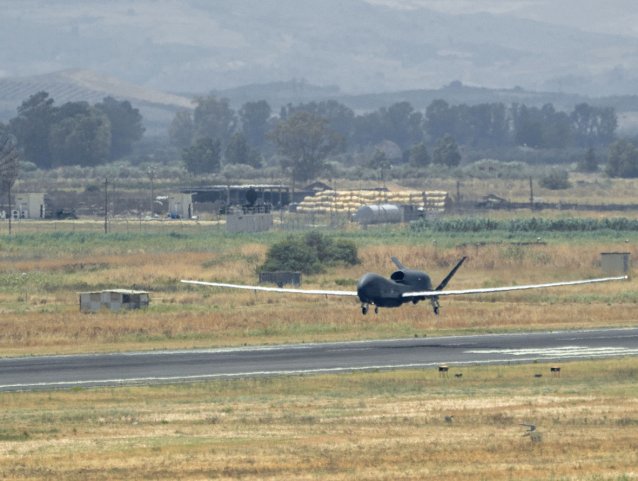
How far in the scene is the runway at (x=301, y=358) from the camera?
57.8m

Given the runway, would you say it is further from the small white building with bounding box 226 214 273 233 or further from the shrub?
the small white building with bounding box 226 214 273 233

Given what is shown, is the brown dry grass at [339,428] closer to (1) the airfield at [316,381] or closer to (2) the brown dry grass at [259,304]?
(1) the airfield at [316,381]

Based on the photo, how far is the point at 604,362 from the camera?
198ft

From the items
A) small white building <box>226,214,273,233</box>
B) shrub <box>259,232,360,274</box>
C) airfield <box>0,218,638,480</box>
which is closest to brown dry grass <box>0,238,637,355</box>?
airfield <box>0,218,638,480</box>

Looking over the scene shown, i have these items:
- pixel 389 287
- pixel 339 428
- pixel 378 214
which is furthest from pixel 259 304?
pixel 378 214

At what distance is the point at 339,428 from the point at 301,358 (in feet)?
68.8

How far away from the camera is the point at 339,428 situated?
43062mm

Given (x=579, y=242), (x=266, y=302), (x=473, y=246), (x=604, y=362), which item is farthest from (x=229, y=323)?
(x=579, y=242)

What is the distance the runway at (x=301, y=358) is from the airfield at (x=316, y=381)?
13cm

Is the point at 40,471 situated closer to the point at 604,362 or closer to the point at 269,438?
the point at 269,438

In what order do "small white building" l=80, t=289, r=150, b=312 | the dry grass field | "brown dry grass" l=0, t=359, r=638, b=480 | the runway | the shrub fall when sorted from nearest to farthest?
"brown dry grass" l=0, t=359, r=638, b=480 < the runway < the dry grass field < "small white building" l=80, t=289, r=150, b=312 < the shrub

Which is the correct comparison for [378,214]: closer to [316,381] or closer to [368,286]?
[368,286]

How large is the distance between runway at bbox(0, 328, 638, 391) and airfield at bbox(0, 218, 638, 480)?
0.13 metres

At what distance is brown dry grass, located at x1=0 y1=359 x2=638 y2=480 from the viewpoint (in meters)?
35.8
